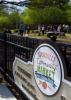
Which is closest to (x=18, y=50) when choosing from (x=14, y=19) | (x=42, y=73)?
(x=42, y=73)

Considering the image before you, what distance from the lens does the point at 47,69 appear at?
5.39m

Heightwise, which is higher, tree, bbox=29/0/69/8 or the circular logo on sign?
the circular logo on sign

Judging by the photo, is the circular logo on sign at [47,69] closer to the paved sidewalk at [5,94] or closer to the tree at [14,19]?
the paved sidewalk at [5,94]

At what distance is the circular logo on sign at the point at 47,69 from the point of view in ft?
16.5

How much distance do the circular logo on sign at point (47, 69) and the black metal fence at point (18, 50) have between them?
0.14m

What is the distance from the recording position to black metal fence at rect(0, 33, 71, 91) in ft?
16.0

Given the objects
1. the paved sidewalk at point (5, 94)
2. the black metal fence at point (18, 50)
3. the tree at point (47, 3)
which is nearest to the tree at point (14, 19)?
the tree at point (47, 3)

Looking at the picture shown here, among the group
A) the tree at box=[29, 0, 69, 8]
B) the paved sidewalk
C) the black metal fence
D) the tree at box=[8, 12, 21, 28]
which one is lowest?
the tree at box=[8, 12, 21, 28]

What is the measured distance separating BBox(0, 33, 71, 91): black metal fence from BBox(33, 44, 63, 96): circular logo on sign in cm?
14

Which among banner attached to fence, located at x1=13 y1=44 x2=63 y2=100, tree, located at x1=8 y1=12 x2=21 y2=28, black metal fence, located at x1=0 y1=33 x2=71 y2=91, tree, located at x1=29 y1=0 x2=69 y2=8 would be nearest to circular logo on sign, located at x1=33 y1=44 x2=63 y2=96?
banner attached to fence, located at x1=13 y1=44 x2=63 y2=100

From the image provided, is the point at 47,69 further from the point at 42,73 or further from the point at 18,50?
the point at 18,50

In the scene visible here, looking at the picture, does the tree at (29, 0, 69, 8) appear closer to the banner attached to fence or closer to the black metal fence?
the black metal fence

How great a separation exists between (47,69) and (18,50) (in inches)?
95.3

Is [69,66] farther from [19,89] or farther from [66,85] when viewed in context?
[19,89]
